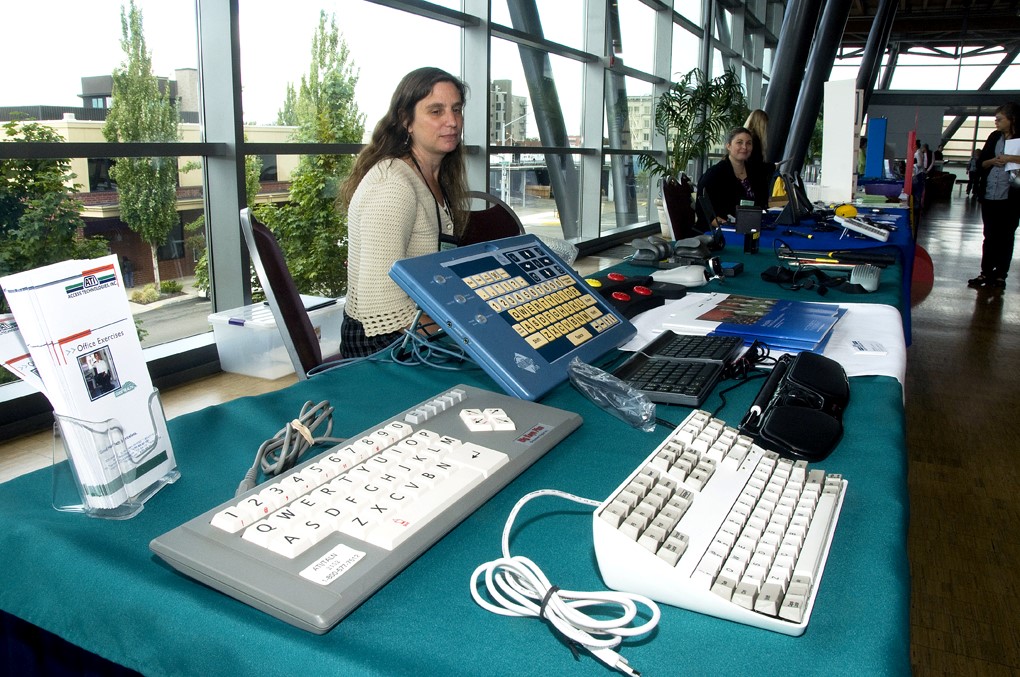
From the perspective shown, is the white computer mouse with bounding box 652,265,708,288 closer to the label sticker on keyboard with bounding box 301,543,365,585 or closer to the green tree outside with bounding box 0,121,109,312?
the label sticker on keyboard with bounding box 301,543,365,585

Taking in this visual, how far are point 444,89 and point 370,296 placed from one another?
0.69 metres

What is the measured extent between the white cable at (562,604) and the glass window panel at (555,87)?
5500 mm

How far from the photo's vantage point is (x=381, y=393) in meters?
1.09

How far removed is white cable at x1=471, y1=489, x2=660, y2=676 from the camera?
20.2 inches

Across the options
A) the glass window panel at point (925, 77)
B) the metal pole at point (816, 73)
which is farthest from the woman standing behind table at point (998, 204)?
the glass window panel at point (925, 77)

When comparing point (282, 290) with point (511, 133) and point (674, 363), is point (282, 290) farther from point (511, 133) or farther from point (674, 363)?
point (511, 133)

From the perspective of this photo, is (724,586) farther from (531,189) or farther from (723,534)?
(531,189)

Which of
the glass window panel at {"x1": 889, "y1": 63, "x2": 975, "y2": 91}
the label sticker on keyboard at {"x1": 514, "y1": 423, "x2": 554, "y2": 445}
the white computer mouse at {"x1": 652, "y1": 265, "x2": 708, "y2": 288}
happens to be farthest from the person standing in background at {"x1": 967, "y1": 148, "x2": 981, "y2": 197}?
Result: the label sticker on keyboard at {"x1": 514, "y1": 423, "x2": 554, "y2": 445}

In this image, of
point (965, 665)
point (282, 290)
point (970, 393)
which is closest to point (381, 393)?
point (282, 290)

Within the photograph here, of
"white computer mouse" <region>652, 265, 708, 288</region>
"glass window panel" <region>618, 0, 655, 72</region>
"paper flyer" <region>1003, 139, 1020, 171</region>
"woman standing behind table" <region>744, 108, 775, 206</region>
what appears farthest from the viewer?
"glass window panel" <region>618, 0, 655, 72</region>

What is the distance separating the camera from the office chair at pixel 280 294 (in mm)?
1521

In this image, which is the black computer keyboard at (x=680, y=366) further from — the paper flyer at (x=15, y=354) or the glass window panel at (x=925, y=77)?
the glass window panel at (x=925, y=77)

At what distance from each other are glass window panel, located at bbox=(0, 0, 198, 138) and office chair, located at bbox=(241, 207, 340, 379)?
6.13 feet

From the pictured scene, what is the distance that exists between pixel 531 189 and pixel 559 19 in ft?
4.72
